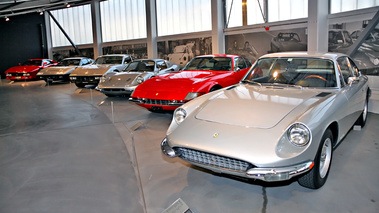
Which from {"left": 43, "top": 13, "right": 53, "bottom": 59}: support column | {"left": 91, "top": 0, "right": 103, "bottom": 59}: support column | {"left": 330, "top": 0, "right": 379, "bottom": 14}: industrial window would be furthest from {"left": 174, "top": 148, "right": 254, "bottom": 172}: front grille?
{"left": 43, "top": 13, "right": 53, "bottom": 59}: support column

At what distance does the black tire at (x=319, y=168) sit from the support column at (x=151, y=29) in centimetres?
1448

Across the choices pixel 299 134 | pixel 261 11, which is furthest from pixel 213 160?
pixel 261 11

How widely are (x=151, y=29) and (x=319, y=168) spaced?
15.0 metres

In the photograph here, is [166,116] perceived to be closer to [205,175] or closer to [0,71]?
[205,175]

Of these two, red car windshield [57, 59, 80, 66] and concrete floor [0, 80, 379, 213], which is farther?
red car windshield [57, 59, 80, 66]

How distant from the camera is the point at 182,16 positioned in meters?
15.6

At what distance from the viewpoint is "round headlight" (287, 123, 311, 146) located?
2445 millimetres

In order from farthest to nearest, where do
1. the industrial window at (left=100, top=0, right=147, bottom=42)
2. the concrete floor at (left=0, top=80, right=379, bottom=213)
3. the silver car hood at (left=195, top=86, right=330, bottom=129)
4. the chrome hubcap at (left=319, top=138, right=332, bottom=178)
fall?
the industrial window at (left=100, top=0, right=147, bottom=42) → the chrome hubcap at (left=319, top=138, right=332, bottom=178) → the silver car hood at (left=195, top=86, right=330, bottom=129) → the concrete floor at (left=0, top=80, right=379, bottom=213)

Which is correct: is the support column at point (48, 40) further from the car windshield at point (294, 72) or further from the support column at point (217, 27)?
the car windshield at point (294, 72)

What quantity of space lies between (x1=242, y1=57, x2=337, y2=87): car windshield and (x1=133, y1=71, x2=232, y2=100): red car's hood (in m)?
1.38

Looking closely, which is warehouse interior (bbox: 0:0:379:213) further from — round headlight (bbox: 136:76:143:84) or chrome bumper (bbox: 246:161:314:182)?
round headlight (bbox: 136:76:143:84)

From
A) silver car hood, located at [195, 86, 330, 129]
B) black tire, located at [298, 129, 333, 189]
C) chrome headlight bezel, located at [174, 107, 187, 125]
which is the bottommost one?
black tire, located at [298, 129, 333, 189]

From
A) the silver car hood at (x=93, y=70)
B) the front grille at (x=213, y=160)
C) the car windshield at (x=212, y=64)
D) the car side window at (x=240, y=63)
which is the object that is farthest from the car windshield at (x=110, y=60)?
the front grille at (x=213, y=160)

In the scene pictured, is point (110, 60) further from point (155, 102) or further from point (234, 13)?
point (155, 102)
